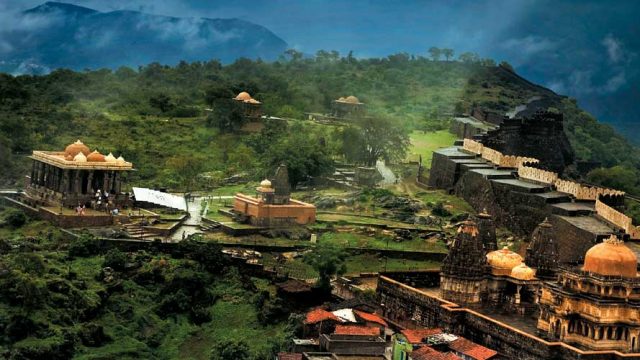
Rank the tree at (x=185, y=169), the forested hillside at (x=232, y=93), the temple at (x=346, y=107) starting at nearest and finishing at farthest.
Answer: the tree at (x=185, y=169)
the forested hillside at (x=232, y=93)
the temple at (x=346, y=107)

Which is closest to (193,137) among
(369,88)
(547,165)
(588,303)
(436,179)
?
(436,179)

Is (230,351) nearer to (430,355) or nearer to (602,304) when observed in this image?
(430,355)

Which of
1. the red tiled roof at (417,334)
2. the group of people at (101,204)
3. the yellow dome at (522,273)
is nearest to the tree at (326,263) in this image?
the red tiled roof at (417,334)

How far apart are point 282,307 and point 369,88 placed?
182 ft

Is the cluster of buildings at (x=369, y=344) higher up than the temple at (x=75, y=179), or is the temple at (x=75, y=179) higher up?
the temple at (x=75, y=179)

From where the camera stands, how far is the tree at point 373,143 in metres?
60.0

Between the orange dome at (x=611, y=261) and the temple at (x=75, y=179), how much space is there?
21823 mm

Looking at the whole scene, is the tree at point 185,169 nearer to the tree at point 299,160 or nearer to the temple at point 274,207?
the tree at point 299,160

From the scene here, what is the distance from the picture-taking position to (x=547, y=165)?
199 feet

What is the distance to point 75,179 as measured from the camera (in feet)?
150

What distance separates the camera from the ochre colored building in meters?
30.9

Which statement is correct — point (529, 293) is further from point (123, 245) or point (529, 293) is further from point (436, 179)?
point (436, 179)

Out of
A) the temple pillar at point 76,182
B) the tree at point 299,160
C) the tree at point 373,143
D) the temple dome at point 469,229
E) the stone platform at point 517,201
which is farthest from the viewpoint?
the tree at point 373,143

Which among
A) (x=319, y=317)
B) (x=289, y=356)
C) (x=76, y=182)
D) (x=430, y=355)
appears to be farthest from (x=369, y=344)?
(x=76, y=182)
